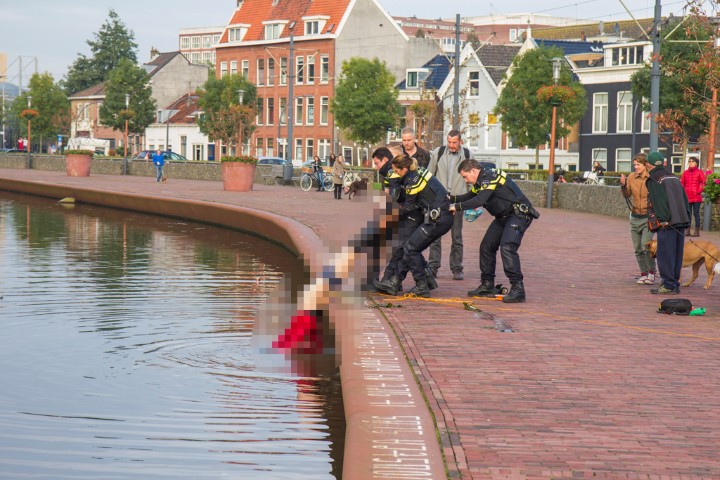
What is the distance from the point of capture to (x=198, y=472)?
6531 mm

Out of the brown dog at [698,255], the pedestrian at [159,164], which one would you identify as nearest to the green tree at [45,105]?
the pedestrian at [159,164]

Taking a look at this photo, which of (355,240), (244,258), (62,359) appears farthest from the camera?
(244,258)

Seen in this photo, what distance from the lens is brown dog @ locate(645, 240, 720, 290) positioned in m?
14.3

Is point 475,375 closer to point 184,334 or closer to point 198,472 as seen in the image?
point 198,472

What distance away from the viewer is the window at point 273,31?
93500 mm

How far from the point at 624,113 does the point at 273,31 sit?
122 ft

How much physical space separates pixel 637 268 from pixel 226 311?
21.0 feet

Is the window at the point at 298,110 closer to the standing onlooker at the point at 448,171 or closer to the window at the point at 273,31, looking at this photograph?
the window at the point at 273,31

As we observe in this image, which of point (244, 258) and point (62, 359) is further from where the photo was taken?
point (244, 258)

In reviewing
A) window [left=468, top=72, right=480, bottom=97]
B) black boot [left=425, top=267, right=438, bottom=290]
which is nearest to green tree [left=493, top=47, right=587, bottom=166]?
window [left=468, top=72, right=480, bottom=97]

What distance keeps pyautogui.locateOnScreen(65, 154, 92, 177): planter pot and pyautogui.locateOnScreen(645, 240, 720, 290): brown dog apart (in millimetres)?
43805

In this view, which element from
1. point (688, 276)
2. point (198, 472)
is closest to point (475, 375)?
point (198, 472)

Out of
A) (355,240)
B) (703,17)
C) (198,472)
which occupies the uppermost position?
(703,17)

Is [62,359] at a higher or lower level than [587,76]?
lower
